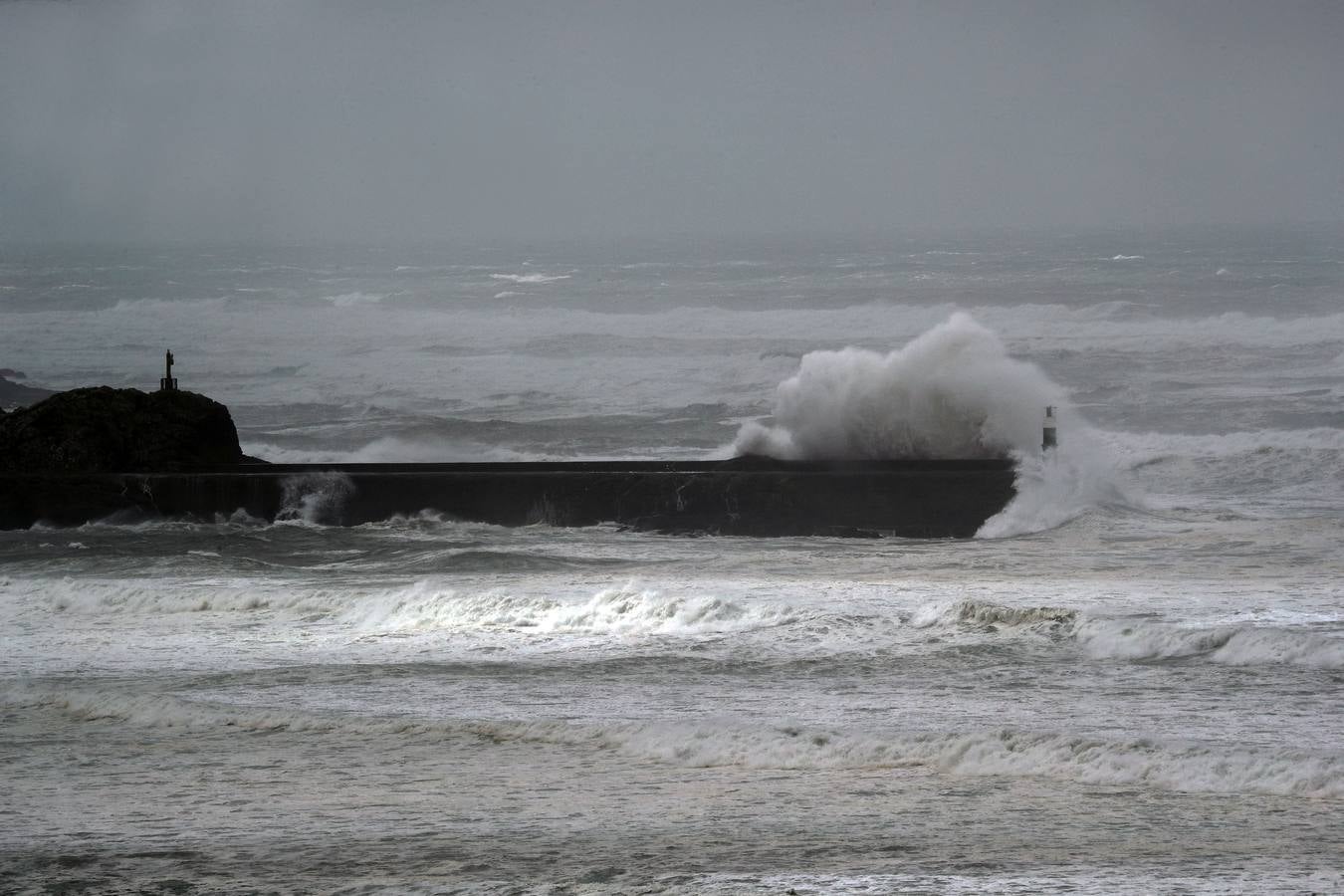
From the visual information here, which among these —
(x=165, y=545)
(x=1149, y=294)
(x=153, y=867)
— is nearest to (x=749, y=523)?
(x=165, y=545)

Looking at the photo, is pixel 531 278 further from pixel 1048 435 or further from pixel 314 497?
pixel 1048 435

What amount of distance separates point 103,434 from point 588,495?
3772 millimetres

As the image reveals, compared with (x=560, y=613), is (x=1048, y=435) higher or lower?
higher

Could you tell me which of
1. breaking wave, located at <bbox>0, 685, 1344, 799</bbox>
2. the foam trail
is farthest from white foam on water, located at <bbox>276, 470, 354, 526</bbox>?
breaking wave, located at <bbox>0, 685, 1344, 799</bbox>

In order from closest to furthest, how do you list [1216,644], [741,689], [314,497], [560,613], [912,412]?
[741,689] < [1216,644] < [560,613] < [314,497] < [912,412]

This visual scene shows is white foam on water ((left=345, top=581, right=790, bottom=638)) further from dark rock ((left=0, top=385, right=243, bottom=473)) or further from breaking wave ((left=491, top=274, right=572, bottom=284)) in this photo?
breaking wave ((left=491, top=274, right=572, bottom=284))

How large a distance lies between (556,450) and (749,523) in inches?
409

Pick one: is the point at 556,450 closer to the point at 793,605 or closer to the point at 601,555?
the point at 601,555

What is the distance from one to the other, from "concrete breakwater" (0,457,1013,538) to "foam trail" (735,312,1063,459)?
1.67 feet

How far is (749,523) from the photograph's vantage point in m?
11.5

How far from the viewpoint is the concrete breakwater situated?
37.0ft

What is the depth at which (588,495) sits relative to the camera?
11.8 m

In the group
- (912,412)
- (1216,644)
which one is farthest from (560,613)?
(912,412)

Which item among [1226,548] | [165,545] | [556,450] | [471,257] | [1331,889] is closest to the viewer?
[1331,889]
